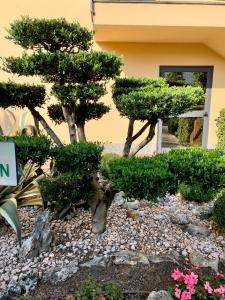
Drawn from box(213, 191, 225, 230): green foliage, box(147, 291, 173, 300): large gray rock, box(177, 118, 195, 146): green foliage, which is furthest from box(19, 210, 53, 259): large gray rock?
box(177, 118, 195, 146): green foliage

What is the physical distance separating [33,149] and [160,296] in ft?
3.68

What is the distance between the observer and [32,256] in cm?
215

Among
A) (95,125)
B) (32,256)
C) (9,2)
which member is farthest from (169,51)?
(32,256)

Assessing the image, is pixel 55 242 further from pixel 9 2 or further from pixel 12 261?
pixel 9 2

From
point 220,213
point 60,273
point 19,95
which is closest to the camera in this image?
point 60,273

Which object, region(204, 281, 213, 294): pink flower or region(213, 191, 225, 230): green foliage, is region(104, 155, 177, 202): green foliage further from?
region(213, 191, 225, 230): green foliage

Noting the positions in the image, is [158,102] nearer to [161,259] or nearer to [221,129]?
[161,259]

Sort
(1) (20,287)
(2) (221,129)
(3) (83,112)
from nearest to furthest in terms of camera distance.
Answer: (1) (20,287), (3) (83,112), (2) (221,129)

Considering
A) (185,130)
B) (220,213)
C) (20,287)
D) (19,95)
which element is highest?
(19,95)

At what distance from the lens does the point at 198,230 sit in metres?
2.55

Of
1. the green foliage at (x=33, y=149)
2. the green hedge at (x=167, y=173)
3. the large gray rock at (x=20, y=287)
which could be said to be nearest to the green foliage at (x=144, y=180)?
the green hedge at (x=167, y=173)

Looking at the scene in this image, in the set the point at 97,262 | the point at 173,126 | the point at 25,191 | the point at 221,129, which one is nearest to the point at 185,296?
the point at 97,262

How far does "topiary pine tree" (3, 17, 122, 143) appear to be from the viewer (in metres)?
1.91

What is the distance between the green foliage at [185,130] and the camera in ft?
18.7
